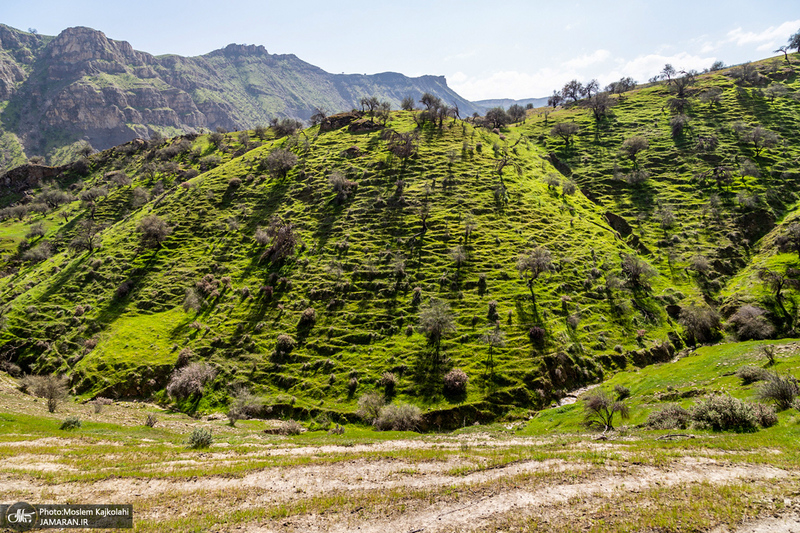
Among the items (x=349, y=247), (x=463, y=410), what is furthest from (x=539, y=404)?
(x=349, y=247)

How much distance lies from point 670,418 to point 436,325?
84.3 feet

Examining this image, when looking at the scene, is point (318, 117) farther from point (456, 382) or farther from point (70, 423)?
point (70, 423)

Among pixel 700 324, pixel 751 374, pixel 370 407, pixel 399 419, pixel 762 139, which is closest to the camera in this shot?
pixel 751 374

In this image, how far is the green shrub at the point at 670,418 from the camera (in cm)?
2327

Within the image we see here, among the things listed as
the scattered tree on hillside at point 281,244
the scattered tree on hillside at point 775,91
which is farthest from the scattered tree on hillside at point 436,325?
the scattered tree on hillside at point 775,91

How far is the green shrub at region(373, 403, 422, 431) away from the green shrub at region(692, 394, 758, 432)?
23726 millimetres

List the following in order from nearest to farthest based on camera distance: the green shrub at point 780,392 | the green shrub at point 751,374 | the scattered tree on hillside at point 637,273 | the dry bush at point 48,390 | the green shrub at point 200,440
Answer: the green shrub at point 780,392
the green shrub at point 200,440
the green shrub at point 751,374
the dry bush at point 48,390
the scattered tree on hillside at point 637,273

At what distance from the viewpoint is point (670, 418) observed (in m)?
24.0

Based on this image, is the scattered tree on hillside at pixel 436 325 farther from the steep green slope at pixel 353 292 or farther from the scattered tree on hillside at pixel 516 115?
the scattered tree on hillside at pixel 516 115

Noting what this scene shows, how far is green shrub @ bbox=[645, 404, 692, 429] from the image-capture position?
2327 cm

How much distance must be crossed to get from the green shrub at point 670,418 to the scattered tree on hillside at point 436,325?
23092 mm

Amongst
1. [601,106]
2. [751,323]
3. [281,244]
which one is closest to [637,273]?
[751,323]

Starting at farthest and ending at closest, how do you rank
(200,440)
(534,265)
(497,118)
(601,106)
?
(497,118), (601,106), (534,265), (200,440)

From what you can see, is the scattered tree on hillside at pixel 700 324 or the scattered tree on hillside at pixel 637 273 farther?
the scattered tree on hillside at pixel 637 273
